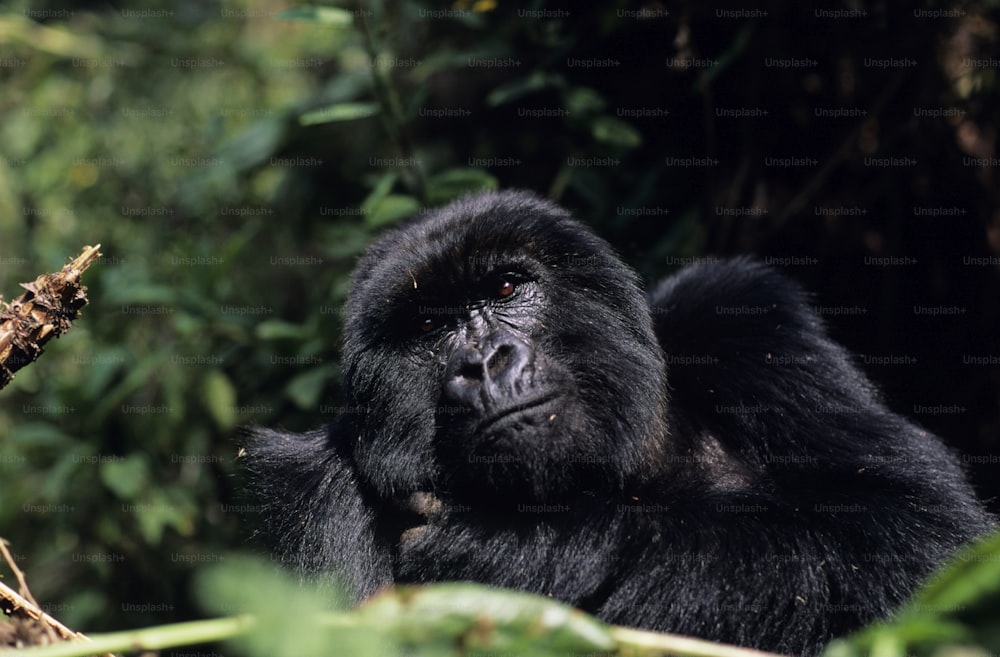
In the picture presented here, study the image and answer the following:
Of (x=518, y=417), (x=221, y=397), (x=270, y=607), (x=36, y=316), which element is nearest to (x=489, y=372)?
(x=518, y=417)

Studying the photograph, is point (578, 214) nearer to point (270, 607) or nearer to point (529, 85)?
point (529, 85)

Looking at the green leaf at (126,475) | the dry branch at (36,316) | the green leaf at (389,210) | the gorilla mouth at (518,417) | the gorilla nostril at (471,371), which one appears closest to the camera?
the dry branch at (36,316)

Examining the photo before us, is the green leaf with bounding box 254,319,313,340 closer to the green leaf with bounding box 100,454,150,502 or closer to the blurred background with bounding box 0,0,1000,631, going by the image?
the blurred background with bounding box 0,0,1000,631

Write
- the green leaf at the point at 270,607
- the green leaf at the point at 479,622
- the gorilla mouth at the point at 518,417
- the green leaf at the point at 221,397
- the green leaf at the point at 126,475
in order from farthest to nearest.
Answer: the green leaf at the point at 221,397 < the green leaf at the point at 126,475 < the gorilla mouth at the point at 518,417 < the green leaf at the point at 479,622 < the green leaf at the point at 270,607

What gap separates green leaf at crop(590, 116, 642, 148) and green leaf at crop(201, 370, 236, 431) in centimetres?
258

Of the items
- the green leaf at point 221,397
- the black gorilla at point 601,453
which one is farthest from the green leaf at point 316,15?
the green leaf at point 221,397

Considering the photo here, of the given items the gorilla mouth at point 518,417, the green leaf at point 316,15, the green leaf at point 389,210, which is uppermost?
the green leaf at point 316,15

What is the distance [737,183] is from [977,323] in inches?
62.2

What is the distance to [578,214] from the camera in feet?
18.6

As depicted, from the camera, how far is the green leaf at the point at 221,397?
5.47 metres

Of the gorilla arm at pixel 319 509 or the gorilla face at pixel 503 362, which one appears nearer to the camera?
the gorilla face at pixel 503 362

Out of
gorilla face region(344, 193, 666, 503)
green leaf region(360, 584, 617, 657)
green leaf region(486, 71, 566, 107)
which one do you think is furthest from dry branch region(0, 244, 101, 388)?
green leaf region(486, 71, 566, 107)

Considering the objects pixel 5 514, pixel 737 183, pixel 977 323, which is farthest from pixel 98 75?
pixel 977 323

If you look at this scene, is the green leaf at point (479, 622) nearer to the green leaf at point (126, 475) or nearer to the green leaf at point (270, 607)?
the green leaf at point (270, 607)
